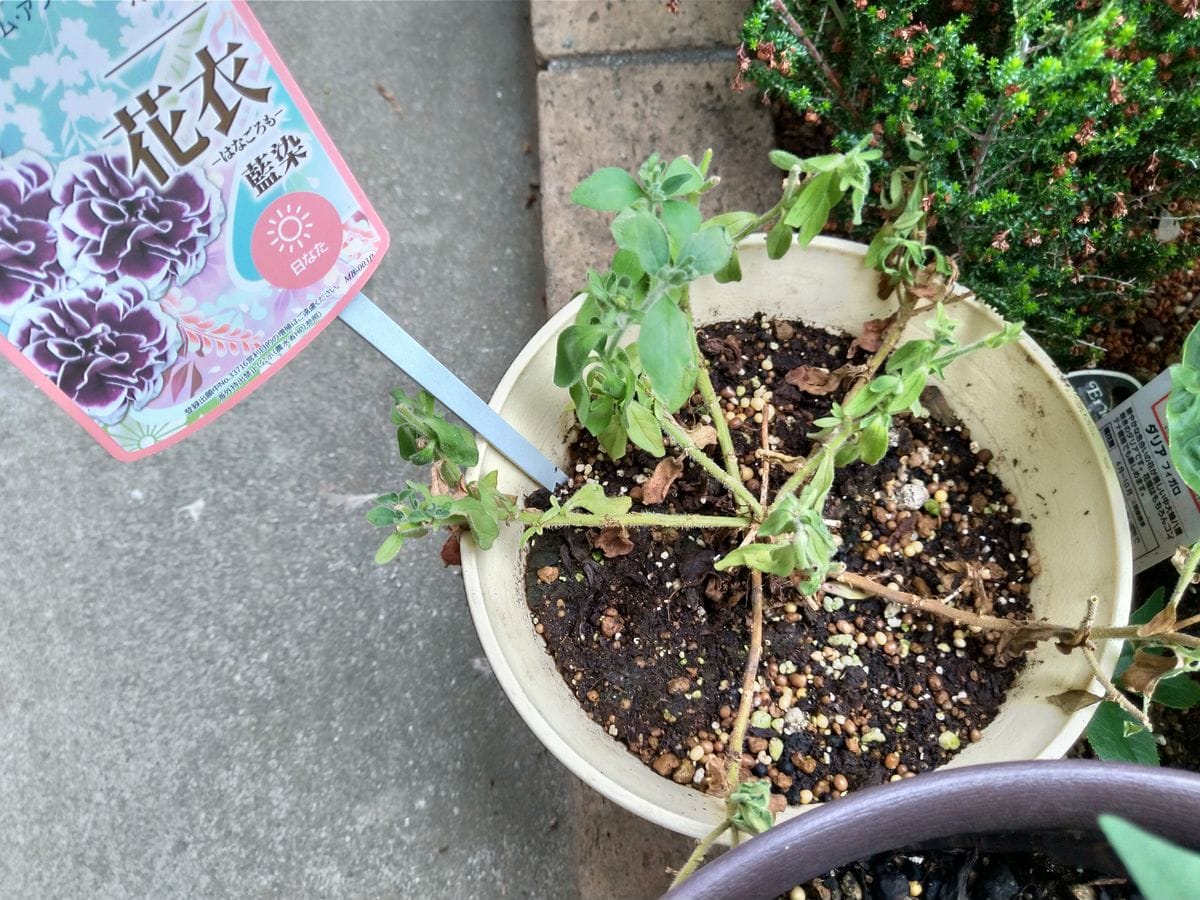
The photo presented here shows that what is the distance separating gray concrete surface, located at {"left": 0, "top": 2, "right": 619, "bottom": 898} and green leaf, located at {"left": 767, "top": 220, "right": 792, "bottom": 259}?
73 cm

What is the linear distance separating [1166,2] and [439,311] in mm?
1113

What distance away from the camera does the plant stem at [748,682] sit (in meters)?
0.84

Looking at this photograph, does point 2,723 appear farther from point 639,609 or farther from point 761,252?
point 761,252

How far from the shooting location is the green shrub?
0.93 meters

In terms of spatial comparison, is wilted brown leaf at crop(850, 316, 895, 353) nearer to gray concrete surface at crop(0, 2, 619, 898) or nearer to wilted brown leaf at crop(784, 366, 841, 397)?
wilted brown leaf at crop(784, 366, 841, 397)

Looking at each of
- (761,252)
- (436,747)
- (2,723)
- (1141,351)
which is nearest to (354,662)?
(436,747)

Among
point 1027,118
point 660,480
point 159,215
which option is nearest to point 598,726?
point 660,480

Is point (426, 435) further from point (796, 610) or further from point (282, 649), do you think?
point (282, 649)

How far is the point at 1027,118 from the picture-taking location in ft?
3.21

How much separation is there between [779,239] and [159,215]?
1.83 ft

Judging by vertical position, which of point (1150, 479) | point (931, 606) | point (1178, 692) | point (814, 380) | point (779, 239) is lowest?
point (1178, 692)

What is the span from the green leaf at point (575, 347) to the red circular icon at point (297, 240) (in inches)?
8.1

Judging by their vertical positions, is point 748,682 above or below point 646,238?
below

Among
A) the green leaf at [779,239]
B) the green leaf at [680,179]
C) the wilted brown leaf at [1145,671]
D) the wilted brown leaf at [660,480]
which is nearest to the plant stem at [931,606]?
the wilted brown leaf at [1145,671]
